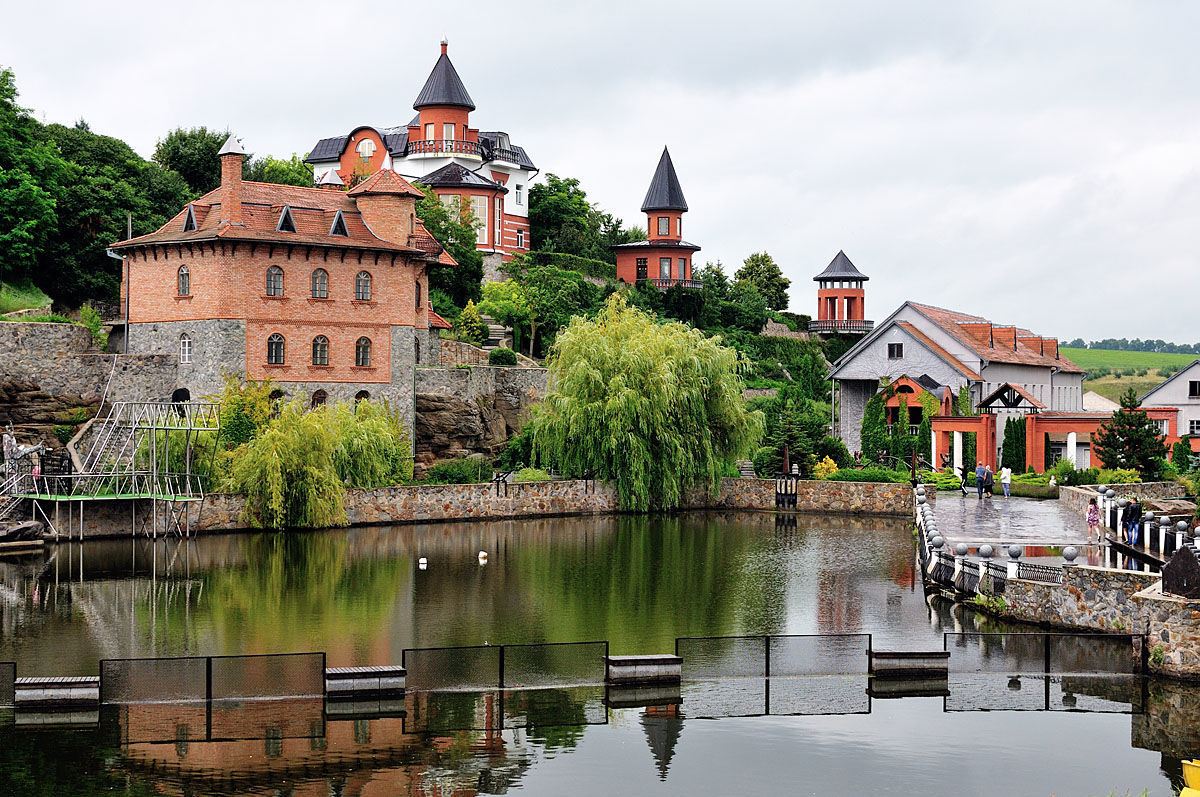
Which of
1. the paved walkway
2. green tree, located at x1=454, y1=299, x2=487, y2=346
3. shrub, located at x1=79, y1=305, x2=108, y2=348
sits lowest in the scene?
the paved walkway

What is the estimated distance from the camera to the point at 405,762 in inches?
699

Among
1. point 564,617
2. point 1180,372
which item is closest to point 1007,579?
point 564,617

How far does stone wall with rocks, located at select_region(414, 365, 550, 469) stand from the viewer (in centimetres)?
5434

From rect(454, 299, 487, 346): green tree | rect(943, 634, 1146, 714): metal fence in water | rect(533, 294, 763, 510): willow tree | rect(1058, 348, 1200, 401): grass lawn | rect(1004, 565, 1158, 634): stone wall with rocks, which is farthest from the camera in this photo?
rect(1058, 348, 1200, 401): grass lawn

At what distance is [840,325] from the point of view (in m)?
93.8

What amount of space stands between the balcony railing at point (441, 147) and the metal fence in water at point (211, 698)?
6382 centimetres

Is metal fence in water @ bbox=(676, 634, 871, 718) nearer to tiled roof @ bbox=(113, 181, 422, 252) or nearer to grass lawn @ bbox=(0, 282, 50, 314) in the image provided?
tiled roof @ bbox=(113, 181, 422, 252)

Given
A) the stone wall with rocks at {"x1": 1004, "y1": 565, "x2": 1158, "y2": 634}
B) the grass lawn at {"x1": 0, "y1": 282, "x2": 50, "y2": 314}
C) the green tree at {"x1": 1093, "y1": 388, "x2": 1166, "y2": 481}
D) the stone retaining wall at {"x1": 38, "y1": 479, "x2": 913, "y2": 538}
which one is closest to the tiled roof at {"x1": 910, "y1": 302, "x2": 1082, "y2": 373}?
the green tree at {"x1": 1093, "y1": 388, "x2": 1166, "y2": 481}

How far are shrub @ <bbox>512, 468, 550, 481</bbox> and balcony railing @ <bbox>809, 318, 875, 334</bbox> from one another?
1778 inches

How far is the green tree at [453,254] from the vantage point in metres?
67.5

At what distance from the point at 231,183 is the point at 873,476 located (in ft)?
91.6

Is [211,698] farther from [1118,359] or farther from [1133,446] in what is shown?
[1118,359]

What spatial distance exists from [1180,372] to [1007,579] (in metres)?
50.4

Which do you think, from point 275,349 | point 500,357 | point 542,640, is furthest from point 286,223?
point 542,640
